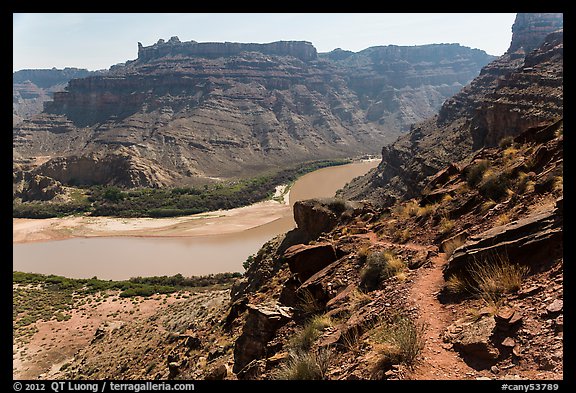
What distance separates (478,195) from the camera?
9.71 m

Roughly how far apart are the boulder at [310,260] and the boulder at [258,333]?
1357 mm

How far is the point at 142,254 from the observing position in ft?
153

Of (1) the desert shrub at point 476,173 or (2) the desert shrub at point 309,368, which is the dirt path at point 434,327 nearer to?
(2) the desert shrub at point 309,368

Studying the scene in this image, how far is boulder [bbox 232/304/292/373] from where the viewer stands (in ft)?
26.1

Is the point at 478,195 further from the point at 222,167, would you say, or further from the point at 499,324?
the point at 222,167

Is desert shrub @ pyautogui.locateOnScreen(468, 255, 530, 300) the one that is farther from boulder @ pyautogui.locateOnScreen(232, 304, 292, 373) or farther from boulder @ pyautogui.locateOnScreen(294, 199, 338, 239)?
boulder @ pyautogui.locateOnScreen(294, 199, 338, 239)

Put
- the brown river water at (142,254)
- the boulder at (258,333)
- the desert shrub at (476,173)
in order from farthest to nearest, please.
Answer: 1. the brown river water at (142,254)
2. the desert shrub at (476,173)
3. the boulder at (258,333)

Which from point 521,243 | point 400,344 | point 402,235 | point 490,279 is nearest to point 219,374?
point 400,344

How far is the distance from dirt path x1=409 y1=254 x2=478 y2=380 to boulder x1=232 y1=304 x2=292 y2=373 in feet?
9.26

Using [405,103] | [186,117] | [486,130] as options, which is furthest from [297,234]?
[405,103]

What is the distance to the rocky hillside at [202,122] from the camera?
94875mm

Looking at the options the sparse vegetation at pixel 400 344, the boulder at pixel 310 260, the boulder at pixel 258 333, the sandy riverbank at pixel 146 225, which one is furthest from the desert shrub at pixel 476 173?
the sandy riverbank at pixel 146 225

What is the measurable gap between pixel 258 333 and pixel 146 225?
55.3 m

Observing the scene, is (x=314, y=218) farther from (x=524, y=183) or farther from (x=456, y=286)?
(x=456, y=286)
